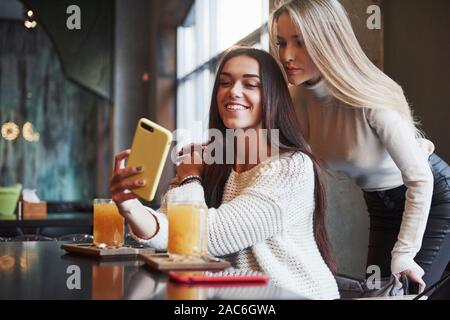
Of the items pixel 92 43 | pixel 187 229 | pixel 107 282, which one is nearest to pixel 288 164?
pixel 187 229

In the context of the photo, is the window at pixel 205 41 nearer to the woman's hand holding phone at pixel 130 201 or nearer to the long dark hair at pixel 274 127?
the long dark hair at pixel 274 127

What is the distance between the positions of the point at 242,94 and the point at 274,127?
12 cm

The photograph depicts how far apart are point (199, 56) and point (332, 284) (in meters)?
3.57

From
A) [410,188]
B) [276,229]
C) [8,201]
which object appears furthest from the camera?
[8,201]

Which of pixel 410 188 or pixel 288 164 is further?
pixel 410 188

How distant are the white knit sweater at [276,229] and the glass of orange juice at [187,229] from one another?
0.15 m

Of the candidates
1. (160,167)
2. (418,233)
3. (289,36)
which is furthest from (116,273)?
(289,36)

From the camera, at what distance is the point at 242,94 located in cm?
176

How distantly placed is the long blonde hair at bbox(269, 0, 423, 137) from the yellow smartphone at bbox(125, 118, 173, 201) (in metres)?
1.11

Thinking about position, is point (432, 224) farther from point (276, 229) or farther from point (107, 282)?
point (107, 282)

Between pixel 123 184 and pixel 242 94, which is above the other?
pixel 242 94

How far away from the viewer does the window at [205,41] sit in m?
2.94

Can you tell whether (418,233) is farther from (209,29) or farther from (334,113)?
(209,29)

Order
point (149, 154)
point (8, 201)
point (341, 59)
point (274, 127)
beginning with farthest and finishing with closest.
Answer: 1. point (8, 201)
2. point (341, 59)
3. point (274, 127)
4. point (149, 154)
